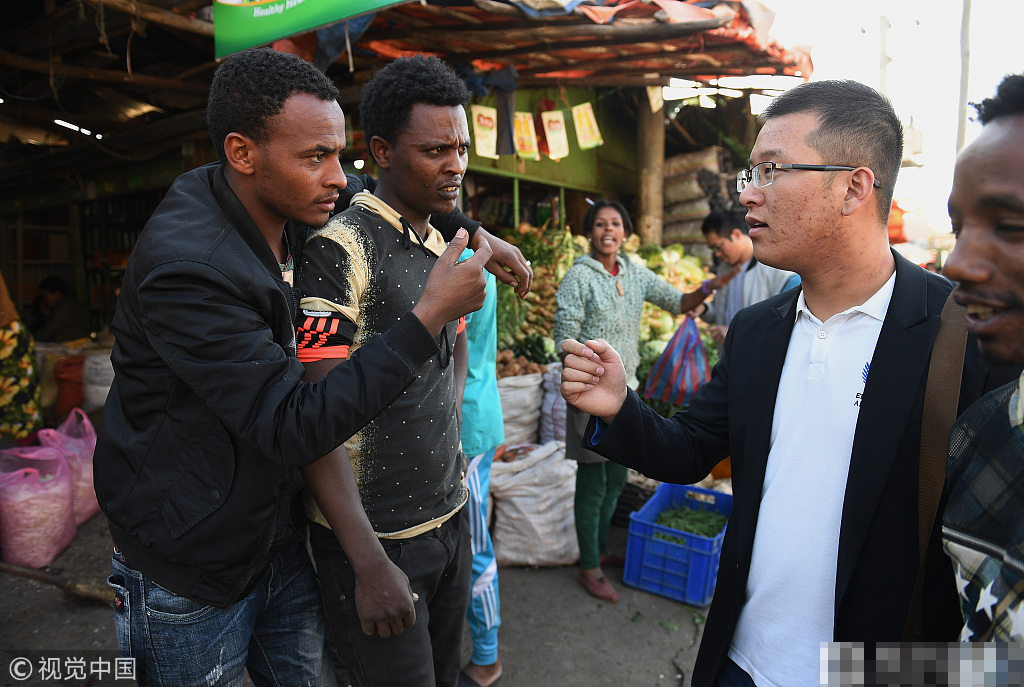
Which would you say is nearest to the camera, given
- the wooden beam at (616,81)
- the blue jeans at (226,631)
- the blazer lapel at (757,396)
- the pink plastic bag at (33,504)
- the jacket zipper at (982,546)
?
the jacket zipper at (982,546)

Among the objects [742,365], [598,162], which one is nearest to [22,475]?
[742,365]

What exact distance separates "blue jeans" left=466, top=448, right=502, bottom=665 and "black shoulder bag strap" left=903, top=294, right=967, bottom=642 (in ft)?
6.52

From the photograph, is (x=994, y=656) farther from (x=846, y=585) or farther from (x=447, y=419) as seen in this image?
(x=447, y=419)

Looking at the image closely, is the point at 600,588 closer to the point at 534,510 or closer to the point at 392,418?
the point at 534,510

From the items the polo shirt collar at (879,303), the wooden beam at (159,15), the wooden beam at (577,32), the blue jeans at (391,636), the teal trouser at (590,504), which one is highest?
the wooden beam at (577,32)

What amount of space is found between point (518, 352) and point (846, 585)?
4.61 metres

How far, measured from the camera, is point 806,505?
1504 millimetres

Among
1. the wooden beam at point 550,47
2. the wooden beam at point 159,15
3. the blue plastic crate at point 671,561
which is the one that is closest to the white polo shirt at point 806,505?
the blue plastic crate at point 671,561

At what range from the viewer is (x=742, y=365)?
Answer: 5.71 feet

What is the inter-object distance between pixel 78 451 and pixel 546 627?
11.1ft

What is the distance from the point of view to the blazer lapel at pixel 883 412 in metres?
1.37

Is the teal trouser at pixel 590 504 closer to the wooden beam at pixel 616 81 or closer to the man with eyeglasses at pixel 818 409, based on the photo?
the man with eyeglasses at pixel 818 409

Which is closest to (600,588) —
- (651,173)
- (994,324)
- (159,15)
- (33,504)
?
(994,324)

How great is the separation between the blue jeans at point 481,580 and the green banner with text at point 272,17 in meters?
2.33
